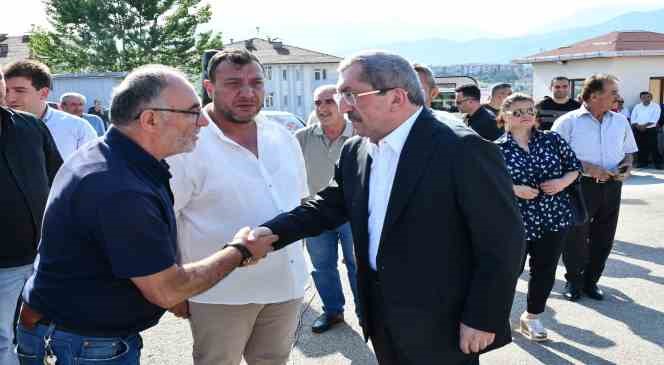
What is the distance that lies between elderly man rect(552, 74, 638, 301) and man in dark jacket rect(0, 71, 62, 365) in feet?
14.7

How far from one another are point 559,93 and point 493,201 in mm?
6350

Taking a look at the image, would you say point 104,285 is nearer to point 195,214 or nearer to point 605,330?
point 195,214

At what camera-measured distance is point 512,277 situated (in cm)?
230

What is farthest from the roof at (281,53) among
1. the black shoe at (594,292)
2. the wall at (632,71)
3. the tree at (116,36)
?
the black shoe at (594,292)

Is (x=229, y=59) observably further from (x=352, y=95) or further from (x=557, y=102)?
(x=557, y=102)

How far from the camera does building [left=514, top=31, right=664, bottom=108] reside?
17000 mm

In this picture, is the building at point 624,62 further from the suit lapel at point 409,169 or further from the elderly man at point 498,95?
the suit lapel at point 409,169

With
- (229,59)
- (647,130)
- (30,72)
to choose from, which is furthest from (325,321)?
(647,130)

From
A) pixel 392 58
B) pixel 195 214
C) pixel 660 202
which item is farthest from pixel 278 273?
pixel 660 202

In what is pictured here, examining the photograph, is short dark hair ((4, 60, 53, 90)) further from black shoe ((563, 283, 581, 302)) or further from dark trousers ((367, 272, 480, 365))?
black shoe ((563, 283, 581, 302))

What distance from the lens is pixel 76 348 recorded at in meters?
2.00

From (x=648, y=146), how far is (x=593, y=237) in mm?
10820

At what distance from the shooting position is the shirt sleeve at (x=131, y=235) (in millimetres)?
1800

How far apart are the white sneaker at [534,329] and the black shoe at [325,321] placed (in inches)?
60.0
